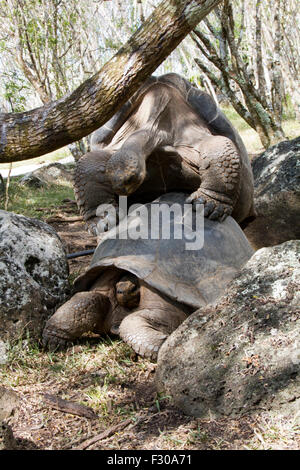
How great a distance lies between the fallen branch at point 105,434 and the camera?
6.47 ft

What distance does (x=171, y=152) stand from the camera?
3432 mm

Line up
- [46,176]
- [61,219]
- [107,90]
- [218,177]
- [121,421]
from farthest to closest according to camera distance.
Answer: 1. [46,176]
2. [61,219]
3. [218,177]
4. [107,90]
5. [121,421]

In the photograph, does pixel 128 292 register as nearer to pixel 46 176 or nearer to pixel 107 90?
pixel 107 90

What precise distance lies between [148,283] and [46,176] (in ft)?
30.8

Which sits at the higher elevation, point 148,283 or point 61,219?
point 61,219

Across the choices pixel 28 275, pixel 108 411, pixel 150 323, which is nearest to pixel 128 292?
pixel 150 323

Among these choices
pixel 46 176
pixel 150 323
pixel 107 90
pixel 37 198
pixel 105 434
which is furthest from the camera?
pixel 46 176

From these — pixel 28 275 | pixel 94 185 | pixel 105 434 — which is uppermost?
pixel 94 185

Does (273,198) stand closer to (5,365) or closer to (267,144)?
(5,365)

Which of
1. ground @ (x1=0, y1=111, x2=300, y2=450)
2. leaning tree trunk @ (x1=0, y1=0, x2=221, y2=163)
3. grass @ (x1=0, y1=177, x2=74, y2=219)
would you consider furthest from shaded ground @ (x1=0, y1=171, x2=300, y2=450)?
grass @ (x1=0, y1=177, x2=74, y2=219)

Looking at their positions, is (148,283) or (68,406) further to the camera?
(148,283)

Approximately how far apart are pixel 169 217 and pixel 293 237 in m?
1.80

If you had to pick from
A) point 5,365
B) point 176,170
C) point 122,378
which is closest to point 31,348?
point 5,365

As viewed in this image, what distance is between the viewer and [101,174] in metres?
3.35
